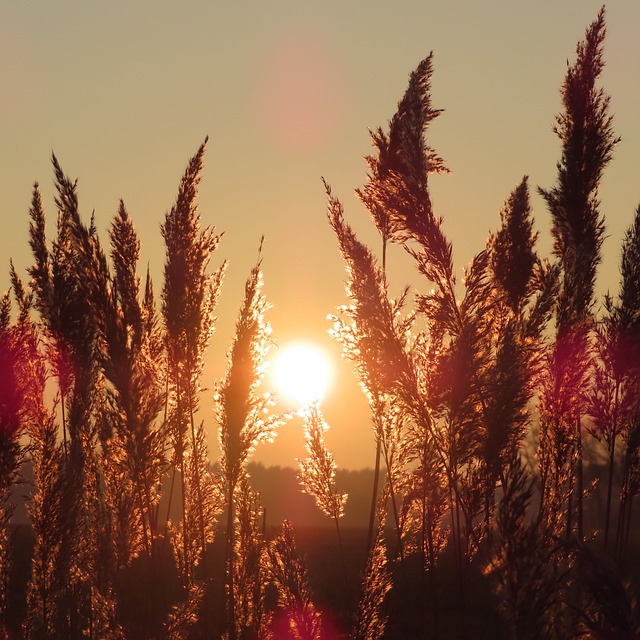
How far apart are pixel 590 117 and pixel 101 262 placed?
4.78 metres

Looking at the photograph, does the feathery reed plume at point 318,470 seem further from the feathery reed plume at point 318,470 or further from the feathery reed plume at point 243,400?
the feathery reed plume at point 243,400

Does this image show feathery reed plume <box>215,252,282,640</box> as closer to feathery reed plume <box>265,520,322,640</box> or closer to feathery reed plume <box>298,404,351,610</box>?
feathery reed plume <box>265,520,322,640</box>

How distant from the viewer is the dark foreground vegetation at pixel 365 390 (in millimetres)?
6816

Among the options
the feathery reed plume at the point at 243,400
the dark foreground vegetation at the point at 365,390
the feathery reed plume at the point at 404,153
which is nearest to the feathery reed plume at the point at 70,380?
the dark foreground vegetation at the point at 365,390

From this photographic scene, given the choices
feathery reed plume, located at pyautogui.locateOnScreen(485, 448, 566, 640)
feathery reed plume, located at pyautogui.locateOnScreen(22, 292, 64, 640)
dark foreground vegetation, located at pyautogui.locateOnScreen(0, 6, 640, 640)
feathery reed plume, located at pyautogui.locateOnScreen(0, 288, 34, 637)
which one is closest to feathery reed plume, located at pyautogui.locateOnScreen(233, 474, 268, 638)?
dark foreground vegetation, located at pyautogui.locateOnScreen(0, 6, 640, 640)

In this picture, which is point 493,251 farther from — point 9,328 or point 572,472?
point 9,328

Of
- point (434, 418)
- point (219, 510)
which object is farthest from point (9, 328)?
point (434, 418)

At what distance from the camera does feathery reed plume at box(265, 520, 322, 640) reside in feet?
23.9

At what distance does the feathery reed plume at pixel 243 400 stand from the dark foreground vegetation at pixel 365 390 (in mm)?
19

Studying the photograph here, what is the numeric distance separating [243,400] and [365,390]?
4.47 ft

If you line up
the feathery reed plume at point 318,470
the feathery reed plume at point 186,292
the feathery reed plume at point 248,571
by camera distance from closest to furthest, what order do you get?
the feathery reed plume at point 186,292 < the feathery reed plume at point 248,571 < the feathery reed plume at point 318,470

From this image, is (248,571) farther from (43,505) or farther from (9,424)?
(9,424)

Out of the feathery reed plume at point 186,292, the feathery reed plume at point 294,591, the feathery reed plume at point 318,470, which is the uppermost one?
the feathery reed plume at point 186,292

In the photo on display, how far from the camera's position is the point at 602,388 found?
8.58 meters
